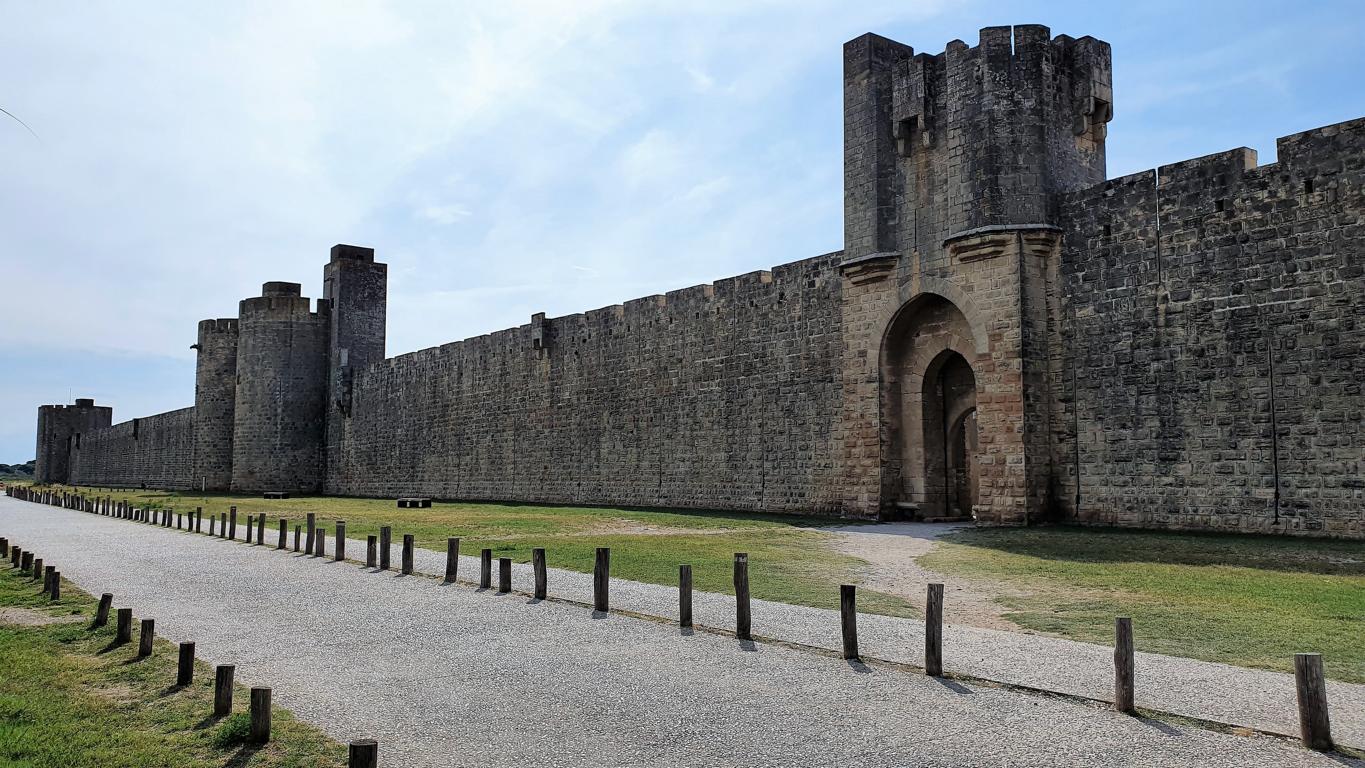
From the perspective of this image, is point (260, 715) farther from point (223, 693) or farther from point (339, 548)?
point (339, 548)

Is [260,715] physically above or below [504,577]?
below

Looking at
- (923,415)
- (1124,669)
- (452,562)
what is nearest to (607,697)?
(1124,669)

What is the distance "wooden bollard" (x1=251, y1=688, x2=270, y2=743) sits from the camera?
469 cm

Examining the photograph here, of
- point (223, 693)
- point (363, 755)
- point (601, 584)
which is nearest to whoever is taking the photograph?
point (363, 755)

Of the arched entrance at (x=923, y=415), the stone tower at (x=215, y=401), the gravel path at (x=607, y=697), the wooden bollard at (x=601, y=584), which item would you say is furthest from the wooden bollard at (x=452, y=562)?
the stone tower at (x=215, y=401)

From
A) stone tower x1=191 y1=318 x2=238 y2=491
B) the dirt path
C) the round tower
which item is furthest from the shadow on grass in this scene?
stone tower x1=191 y1=318 x2=238 y2=491

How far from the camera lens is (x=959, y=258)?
16.3 metres

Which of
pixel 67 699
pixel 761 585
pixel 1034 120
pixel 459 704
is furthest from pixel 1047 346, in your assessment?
pixel 67 699

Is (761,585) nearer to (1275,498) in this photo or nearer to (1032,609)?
(1032,609)

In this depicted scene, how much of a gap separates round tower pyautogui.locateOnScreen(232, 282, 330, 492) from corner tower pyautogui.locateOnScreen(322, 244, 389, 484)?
641 millimetres

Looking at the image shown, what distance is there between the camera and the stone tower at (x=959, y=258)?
15.6 m

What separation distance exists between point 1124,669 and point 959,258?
11990 mm

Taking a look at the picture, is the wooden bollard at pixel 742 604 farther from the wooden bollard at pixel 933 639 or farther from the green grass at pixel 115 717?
the green grass at pixel 115 717

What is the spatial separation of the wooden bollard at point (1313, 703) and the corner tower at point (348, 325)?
34.9 meters
